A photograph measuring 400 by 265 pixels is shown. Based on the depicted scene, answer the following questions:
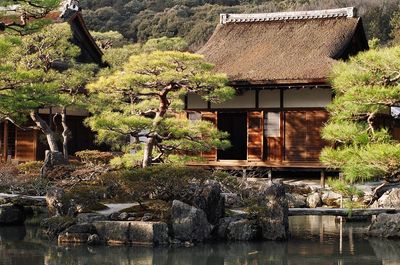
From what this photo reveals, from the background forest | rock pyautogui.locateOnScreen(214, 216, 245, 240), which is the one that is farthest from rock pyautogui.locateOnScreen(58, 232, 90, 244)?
the background forest

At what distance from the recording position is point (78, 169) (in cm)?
1802

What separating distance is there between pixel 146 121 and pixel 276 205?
198 inches

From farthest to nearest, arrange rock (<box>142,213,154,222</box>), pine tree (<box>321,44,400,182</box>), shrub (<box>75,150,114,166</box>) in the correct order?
shrub (<box>75,150,114,166</box>), rock (<box>142,213,154,222</box>), pine tree (<box>321,44,400,182</box>)

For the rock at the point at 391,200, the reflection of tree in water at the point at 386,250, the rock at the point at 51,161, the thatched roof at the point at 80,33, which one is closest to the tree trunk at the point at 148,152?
the rock at the point at 51,161

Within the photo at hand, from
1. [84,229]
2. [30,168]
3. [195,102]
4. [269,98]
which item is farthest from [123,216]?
[195,102]

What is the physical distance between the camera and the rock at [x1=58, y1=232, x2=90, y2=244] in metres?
12.5

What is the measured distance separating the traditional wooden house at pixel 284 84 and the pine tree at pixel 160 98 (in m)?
3.02

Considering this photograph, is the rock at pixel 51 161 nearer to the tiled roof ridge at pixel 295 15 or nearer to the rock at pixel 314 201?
the rock at pixel 314 201

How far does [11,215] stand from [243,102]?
8.99m

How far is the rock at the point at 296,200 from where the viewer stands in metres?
16.8

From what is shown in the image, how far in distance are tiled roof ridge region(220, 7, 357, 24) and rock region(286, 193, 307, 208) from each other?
27.5ft

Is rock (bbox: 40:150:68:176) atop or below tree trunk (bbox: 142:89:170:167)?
below

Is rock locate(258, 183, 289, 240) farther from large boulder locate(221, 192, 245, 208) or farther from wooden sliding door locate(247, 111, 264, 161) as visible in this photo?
wooden sliding door locate(247, 111, 264, 161)

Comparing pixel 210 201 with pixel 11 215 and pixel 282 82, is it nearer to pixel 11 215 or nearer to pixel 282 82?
pixel 11 215
